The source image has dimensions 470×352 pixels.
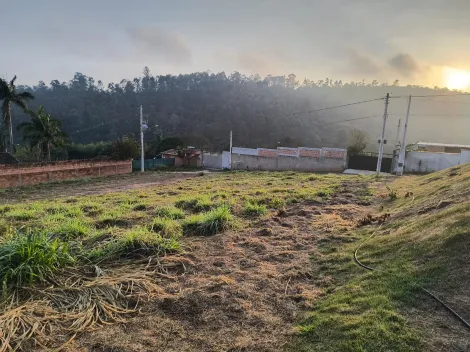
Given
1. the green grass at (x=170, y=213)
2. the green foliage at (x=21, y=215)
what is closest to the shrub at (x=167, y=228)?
the green grass at (x=170, y=213)

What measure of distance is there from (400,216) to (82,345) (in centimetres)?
701

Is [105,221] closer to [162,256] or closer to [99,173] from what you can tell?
[162,256]

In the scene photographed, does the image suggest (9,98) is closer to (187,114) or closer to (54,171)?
(54,171)

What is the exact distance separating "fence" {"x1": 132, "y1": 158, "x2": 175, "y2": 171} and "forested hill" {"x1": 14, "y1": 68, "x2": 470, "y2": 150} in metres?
18.0

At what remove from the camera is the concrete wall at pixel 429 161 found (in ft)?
84.6

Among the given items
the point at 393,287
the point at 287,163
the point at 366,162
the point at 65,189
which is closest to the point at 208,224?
the point at 393,287

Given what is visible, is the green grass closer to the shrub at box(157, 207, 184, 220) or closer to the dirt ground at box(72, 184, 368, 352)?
the shrub at box(157, 207, 184, 220)

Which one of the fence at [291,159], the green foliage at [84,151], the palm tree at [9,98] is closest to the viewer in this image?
the palm tree at [9,98]

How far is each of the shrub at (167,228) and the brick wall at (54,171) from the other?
1828 cm

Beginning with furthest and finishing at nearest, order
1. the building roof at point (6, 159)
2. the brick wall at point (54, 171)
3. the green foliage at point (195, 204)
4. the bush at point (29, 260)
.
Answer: the building roof at point (6, 159) → the brick wall at point (54, 171) → the green foliage at point (195, 204) → the bush at point (29, 260)

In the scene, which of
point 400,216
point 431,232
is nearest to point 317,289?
point 431,232

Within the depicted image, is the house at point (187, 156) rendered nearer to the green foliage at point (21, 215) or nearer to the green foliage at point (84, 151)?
the green foliage at point (84, 151)

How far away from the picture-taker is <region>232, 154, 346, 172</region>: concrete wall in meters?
30.9

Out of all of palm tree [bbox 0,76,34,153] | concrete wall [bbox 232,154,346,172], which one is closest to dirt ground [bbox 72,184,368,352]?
concrete wall [bbox 232,154,346,172]
